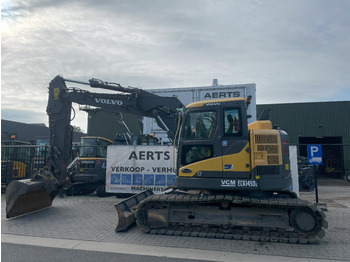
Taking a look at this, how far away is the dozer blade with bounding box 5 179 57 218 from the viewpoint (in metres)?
Result: 7.60

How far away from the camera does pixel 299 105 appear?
22.4 metres

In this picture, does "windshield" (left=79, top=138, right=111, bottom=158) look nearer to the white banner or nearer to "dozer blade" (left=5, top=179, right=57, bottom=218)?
the white banner

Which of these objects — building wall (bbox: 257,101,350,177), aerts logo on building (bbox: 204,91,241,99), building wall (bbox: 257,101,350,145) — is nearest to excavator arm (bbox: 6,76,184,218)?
aerts logo on building (bbox: 204,91,241,99)

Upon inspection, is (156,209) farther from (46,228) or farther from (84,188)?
(84,188)

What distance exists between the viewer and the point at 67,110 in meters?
8.81

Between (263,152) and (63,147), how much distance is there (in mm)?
6345

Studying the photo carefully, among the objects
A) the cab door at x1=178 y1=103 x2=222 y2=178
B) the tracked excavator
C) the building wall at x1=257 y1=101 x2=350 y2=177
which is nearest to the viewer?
the tracked excavator

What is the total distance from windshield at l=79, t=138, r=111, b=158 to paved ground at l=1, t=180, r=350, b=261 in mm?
3248

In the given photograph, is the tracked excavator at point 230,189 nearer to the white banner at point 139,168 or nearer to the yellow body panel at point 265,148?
the yellow body panel at point 265,148

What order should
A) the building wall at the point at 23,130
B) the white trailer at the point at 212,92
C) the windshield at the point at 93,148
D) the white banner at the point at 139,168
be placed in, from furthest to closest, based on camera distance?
the building wall at the point at 23,130 → the windshield at the point at 93,148 → the white trailer at the point at 212,92 → the white banner at the point at 139,168

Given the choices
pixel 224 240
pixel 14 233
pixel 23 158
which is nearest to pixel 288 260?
pixel 224 240

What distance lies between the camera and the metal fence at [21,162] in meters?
12.3

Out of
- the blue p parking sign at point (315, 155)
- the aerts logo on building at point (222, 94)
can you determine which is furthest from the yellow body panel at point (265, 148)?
the aerts logo on building at point (222, 94)

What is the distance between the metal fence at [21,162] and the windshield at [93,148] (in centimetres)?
182
